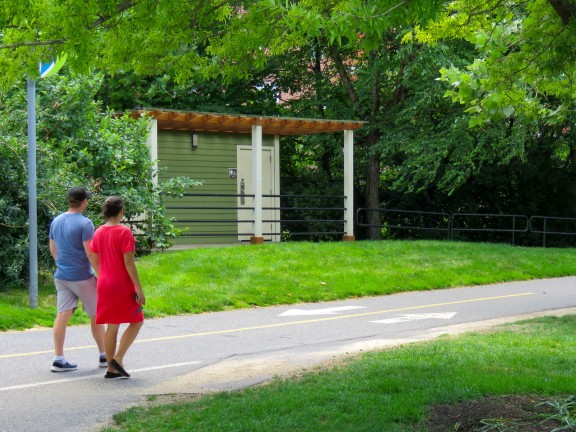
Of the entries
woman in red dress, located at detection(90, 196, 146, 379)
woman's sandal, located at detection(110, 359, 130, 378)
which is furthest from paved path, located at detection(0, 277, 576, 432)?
woman in red dress, located at detection(90, 196, 146, 379)

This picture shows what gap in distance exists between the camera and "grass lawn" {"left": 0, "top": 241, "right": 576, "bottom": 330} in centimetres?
1483

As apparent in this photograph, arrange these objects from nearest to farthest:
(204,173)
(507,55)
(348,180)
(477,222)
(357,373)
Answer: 1. (357,373)
2. (507,55)
3. (348,180)
4. (204,173)
5. (477,222)

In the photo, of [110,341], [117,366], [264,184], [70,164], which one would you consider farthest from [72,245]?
[264,184]

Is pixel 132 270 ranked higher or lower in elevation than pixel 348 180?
lower

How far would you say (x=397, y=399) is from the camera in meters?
7.09

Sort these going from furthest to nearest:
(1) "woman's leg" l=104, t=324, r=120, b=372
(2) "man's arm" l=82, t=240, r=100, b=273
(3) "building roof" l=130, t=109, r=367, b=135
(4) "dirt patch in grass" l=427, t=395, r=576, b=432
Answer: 1. (3) "building roof" l=130, t=109, r=367, b=135
2. (2) "man's arm" l=82, t=240, r=100, b=273
3. (1) "woman's leg" l=104, t=324, r=120, b=372
4. (4) "dirt patch in grass" l=427, t=395, r=576, b=432

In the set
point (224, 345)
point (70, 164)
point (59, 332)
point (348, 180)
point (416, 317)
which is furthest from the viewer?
point (348, 180)

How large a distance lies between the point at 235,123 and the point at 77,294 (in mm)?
13110

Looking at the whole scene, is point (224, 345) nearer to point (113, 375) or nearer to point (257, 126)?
point (113, 375)

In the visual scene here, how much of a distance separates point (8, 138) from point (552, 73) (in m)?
9.10

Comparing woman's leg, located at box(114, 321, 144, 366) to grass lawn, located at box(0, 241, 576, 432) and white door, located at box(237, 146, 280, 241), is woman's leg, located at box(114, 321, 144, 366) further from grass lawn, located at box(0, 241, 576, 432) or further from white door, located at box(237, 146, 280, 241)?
white door, located at box(237, 146, 280, 241)

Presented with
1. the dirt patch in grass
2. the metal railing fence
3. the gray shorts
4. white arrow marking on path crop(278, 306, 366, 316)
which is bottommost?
white arrow marking on path crop(278, 306, 366, 316)

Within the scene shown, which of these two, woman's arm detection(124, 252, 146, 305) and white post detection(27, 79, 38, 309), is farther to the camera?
white post detection(27, 79, 38, 309)

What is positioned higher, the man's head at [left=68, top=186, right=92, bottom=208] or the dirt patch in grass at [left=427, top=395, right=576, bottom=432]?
the man's head at [left=68, top=186, right=92, bottom=208]
